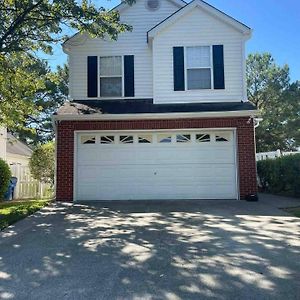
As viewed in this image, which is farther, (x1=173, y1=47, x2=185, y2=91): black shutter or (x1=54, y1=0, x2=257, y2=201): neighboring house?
(x1=173, y1=47, x2=185, y2=91): black shutter

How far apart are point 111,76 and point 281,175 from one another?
7672mm

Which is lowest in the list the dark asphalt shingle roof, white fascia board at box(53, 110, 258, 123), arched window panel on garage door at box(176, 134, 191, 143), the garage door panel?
the garage door panel

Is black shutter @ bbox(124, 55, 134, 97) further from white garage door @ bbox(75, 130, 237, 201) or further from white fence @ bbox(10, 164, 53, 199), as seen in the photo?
white fence @ bbox(10, 164, 53, 199)

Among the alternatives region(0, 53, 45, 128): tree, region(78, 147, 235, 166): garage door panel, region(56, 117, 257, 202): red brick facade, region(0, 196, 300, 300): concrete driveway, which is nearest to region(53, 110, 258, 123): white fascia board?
region(56, 117, 257, 202): red brick facade

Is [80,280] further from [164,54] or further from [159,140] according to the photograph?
[164,54]

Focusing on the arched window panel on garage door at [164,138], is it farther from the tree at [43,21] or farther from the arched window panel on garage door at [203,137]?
the tree at [43,21]

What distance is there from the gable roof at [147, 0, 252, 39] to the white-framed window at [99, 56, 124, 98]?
5.88 feet

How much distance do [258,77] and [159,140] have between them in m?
19.8

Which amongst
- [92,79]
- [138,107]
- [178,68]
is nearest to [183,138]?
[138,107]

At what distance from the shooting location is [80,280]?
4.85 metres

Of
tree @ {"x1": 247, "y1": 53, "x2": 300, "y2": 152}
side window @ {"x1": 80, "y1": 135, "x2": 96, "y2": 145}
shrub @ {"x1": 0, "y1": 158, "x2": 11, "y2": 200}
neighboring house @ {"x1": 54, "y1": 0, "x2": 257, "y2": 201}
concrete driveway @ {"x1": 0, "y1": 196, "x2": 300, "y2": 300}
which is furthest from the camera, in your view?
tree @ {"x1": 247, "y1": 53, "x2": 300, "y2": 152}

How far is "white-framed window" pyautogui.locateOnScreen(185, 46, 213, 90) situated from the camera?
14.1 m

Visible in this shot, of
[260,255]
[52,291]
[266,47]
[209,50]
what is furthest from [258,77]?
[52,291]

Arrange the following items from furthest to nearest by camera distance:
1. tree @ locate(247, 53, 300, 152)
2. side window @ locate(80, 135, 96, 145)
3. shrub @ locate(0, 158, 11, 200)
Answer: tree @ locate(247, 53, 300, 152), shrub @ locate(0, 158, 11, 200), side window @ locate(80, 135, 96, 145)
